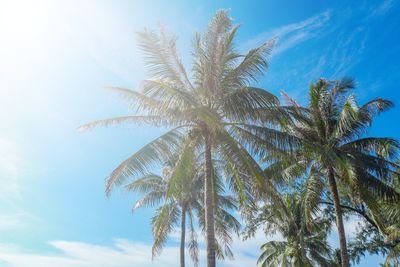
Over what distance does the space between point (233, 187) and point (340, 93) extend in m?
7.25

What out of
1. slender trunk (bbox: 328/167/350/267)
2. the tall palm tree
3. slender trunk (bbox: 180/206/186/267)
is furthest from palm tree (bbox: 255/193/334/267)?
the tall palm tree

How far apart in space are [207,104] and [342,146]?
23.7 feet

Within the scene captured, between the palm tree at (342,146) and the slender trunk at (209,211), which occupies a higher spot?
the palm tree at (342,146)

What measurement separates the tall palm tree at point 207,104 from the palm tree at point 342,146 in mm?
3101

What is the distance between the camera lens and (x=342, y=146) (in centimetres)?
1756

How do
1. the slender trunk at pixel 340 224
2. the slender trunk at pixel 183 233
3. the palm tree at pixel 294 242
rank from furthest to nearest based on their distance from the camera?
the palm tree at pixel 294 242
the slender trunk at pixel 183 233
the slender trunk at pixel 340 224

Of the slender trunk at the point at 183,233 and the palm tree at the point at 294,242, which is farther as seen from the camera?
the palm tree at the point at 294,242

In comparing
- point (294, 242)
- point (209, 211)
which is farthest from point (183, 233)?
point (209, 211)

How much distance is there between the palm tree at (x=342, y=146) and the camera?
16.6 m

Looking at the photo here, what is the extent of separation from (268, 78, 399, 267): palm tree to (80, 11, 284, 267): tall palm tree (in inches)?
122

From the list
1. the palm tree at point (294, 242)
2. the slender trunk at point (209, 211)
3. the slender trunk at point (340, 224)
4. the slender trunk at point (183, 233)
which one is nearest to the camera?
the slender trunk at point (209, 211)

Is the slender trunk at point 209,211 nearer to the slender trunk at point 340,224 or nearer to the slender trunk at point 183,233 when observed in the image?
the slender trunk at point 340,224

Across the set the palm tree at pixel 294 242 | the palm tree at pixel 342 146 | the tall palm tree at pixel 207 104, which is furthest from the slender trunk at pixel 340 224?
the palm tree at pixel 294 242

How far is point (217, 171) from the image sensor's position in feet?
59.5
